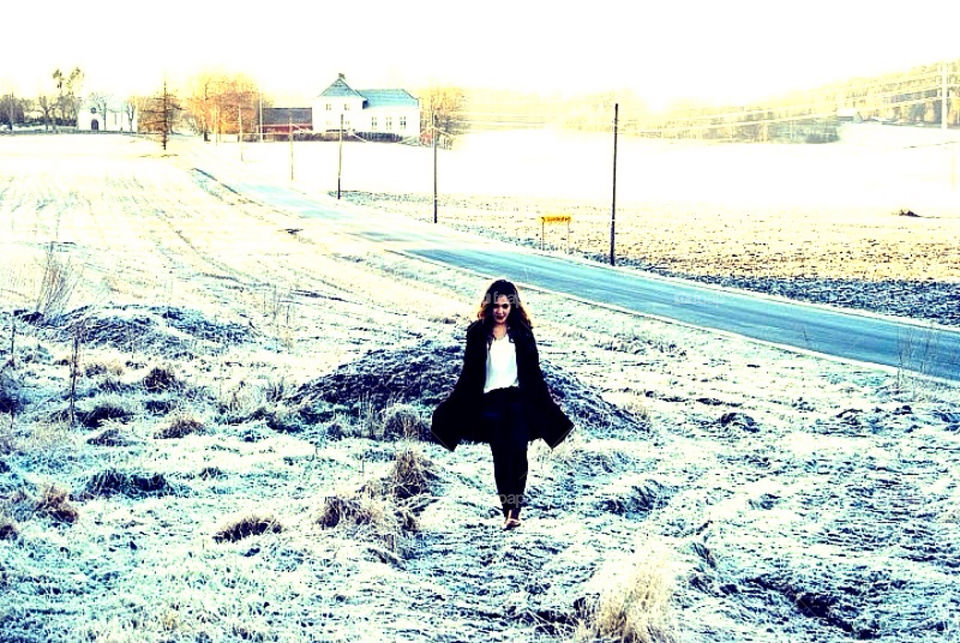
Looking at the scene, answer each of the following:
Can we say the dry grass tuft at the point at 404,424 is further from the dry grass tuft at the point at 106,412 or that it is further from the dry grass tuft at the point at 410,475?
the dry grass tuft at the point at 106,412

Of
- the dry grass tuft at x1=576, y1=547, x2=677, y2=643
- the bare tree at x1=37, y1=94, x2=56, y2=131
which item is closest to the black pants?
the dry grass tuft at x1=576, y1=547, x2=677, y2=643

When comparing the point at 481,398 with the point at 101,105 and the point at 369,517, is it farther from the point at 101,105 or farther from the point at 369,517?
the point at 101,105

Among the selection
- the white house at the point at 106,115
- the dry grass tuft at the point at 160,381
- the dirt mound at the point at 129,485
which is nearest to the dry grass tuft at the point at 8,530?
the dirt mound at the point at 129,485

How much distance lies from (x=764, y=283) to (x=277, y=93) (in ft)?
450

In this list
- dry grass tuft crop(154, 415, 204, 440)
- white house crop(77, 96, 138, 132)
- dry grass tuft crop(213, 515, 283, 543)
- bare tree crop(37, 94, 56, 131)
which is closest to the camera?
dry grass tuft crop(213, 515, 283, 543)

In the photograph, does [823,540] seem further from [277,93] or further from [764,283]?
[277,93]

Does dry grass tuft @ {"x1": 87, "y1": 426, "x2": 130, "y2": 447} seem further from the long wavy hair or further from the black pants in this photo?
the long wavy hair

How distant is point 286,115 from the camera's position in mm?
124750

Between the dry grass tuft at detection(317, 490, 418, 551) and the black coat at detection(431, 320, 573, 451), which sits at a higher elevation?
the black coat at detection(431, 320, 573, 451)

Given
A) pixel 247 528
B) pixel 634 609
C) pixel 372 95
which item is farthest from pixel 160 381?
pixel 372 95

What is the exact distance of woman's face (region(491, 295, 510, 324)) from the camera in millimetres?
6254

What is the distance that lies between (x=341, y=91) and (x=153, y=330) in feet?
359

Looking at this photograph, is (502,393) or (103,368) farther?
(103,368)

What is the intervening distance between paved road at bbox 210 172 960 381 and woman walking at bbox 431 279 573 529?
718 cm
